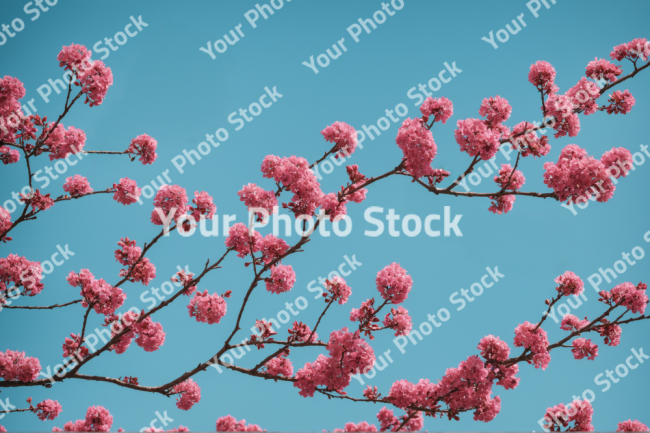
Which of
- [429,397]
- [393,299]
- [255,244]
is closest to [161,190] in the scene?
[255,244]

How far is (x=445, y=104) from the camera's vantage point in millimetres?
5855

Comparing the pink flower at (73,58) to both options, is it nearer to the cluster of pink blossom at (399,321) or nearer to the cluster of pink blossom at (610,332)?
the cluster of pink blossom at (399,321)

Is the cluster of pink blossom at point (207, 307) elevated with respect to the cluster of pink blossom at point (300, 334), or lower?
elevated

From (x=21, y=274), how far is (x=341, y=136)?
5497mm

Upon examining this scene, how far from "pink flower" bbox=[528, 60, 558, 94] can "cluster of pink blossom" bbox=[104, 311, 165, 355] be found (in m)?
7.47

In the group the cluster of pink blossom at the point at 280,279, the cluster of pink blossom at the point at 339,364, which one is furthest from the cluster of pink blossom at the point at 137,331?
the cluster of pink blossom at the point at 339,364

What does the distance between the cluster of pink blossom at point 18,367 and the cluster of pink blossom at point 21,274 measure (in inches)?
37.8

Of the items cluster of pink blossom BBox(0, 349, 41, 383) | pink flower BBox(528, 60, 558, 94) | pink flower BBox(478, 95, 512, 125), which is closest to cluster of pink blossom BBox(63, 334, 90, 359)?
cluster of pink blossom BBox(0, 349, 41, 383)

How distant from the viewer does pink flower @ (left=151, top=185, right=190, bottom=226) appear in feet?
19.2

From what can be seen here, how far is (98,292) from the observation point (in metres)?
6.58

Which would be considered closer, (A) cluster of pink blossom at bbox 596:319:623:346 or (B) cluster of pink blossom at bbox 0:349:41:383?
(B) cluster of pink blossom at bbox 0:349:41:383

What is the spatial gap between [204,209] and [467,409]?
5.10 meters

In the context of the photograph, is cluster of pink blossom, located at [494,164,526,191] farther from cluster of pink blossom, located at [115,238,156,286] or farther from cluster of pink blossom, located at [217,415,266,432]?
cluster of pink blossom, located at [217,415,266,432]

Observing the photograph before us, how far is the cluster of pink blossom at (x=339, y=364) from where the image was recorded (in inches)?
221
